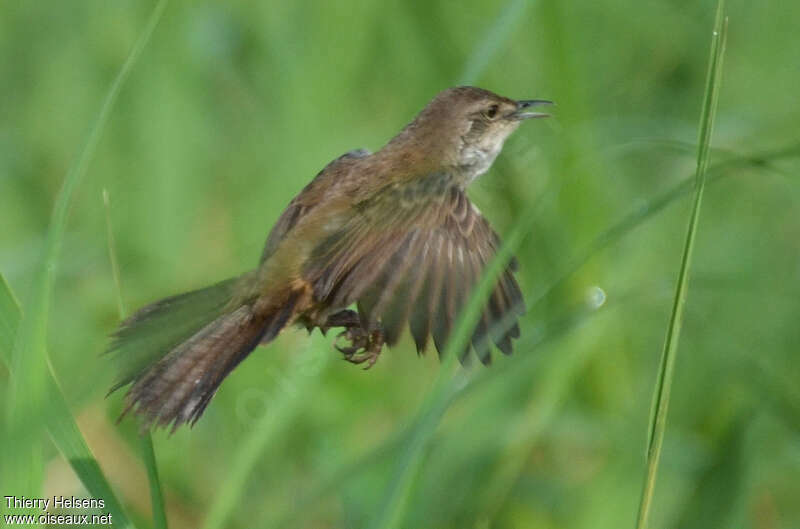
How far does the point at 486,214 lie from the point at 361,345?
1.42 m

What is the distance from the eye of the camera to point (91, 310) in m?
5.12

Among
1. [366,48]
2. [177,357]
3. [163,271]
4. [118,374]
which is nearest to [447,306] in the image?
[177,357]

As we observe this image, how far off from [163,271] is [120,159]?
0.85m

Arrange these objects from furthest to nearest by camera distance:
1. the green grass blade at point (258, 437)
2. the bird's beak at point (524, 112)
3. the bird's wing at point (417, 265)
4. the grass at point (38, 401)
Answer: the bird's beak at point (524, 112), the bird's wing at point (417, 265), the green grass blade at point (258, 437), the grass at point (38, 401)

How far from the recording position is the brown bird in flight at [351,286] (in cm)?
305

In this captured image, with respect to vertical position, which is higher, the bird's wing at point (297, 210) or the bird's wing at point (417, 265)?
the bird's wing at point (297, 210)

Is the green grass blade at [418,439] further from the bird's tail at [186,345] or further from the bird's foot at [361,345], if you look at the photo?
the bird's foot at [361,345]

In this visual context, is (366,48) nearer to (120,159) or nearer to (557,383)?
(120,159)

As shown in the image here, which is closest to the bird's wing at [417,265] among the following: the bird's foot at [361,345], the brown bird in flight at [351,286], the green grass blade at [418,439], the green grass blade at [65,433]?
the brown bird in flight at [351,286]

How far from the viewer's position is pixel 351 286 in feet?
11.0

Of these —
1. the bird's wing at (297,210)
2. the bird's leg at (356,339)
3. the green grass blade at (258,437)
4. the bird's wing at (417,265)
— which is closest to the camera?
the green grass blade at (258,437)

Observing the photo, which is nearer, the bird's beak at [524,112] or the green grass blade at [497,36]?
the green grass blade at [497,36]

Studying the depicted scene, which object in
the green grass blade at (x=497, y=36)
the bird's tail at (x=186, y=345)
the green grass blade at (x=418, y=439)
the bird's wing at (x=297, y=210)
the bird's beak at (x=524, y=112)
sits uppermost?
the bird's beak at (x=524, y=112)

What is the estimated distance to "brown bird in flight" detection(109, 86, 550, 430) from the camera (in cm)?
305
